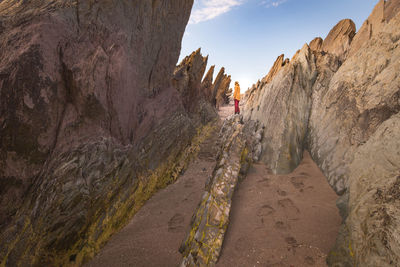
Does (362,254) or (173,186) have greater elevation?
(362,254)

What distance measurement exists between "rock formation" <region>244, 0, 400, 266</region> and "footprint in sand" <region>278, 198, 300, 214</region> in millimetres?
715

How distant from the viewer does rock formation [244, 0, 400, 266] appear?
6.77 ft

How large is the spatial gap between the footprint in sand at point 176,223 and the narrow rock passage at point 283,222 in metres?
1.00

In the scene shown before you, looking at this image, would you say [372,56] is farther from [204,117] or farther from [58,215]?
[204,117]

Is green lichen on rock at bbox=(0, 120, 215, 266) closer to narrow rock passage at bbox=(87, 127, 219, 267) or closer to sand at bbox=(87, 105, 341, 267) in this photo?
narrow rock passage at bbox=(87, 127, 219, 267)

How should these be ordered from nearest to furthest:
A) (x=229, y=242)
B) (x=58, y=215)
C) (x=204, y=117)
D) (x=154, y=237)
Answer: (x=58, y=215) < (x=229, y=242) < (x=154, y=237) < (x=204, y=117)

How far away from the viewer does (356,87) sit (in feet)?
13.3

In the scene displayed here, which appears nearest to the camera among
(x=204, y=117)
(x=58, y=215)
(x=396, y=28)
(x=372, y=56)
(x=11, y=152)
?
(x=11, y=152)

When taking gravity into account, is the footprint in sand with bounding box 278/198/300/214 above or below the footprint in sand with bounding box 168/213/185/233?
above

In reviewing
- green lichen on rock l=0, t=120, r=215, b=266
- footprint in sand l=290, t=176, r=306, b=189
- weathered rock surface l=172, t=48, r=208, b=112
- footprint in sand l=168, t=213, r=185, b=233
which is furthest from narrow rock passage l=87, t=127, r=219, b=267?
weathered rock surface l=172, t=48, r=208, b=112

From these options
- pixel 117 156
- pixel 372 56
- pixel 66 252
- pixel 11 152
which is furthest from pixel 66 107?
pixel 372 56

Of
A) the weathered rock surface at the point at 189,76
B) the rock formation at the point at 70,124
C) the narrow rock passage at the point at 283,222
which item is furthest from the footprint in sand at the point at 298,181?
the weathered rock surface at the point at 189,76

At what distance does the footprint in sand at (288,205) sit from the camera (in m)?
3.33

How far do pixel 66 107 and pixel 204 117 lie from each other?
915 cm
